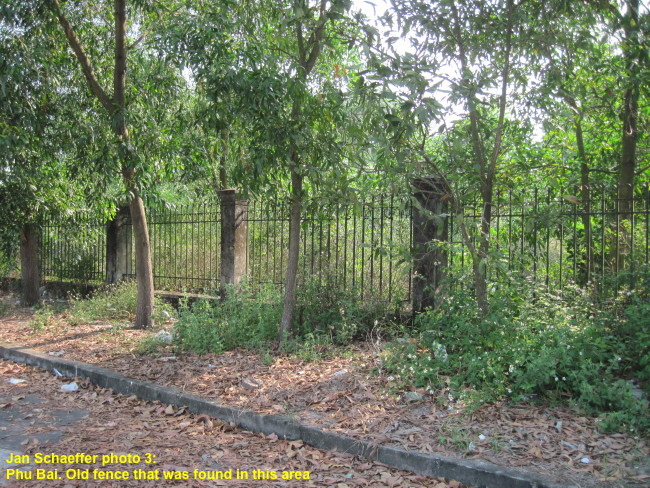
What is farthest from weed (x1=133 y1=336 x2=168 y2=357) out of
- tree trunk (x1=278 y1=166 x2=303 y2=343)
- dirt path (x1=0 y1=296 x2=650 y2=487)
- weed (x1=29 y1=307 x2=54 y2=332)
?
weed (x1=29 y1=307 x2=54 y2=332)

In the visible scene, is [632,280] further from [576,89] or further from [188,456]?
[188,456]

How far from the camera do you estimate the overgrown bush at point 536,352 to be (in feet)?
14.2

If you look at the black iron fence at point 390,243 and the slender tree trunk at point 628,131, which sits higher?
the slender tree trunk at point 628,131

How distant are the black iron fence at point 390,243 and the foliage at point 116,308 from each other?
107 cm

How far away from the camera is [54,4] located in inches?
301

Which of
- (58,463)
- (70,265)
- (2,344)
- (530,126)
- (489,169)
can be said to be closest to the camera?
(58,463)

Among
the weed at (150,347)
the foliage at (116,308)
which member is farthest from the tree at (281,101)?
the foliage at (116,308)

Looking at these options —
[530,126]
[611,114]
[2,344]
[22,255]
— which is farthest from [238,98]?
[22,255]

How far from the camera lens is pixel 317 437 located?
437 centimetres

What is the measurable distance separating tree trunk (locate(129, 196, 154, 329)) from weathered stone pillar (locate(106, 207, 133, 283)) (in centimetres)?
343

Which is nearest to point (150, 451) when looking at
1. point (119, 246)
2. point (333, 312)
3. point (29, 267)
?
point (333, 312)

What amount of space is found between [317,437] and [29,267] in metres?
9.98

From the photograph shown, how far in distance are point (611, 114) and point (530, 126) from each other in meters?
1.21

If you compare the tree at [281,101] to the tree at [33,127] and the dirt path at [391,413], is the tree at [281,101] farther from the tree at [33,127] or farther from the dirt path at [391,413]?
the tree at [33,127]
